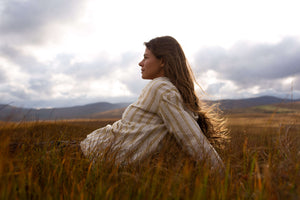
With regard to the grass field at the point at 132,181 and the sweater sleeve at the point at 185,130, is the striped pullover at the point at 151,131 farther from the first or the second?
the grass field at the point at 132,181

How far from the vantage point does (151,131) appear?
2.35 metres

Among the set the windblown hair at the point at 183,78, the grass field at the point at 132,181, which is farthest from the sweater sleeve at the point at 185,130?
the windblown hair at the point at 183,78

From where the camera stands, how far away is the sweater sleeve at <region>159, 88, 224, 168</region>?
A: 6.67ft

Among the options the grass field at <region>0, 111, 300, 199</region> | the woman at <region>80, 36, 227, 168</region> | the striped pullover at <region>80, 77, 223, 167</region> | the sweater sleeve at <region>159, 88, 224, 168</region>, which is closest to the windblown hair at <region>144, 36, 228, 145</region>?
the woman at <region>80, 36, 227, 168</region>

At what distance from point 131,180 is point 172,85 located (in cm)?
137

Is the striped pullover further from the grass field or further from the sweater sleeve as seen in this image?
the grass field

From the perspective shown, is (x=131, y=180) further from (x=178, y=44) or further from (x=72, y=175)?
(x=178, y=44)

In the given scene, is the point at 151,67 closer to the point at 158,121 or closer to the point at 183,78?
the point at 183,78

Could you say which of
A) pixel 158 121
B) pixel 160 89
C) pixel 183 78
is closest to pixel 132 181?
pixel 158 121

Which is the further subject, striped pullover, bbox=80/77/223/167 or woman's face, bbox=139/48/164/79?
woman's face, bbox=139/48/164/79

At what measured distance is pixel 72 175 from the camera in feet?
5.14

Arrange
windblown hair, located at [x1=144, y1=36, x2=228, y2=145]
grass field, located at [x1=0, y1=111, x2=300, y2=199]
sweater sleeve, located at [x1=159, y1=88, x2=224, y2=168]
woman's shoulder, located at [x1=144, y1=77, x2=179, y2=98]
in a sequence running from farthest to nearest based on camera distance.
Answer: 1. windblown hair, located at [x1=144, y1=36, x2=228, y2=145]
2. woman's shoulder, located at [x1=144, y1=77, x2=179, y2=98]
3. sweater sleeve, located at [x1=159, y1=88, x2=224, y2=168]
4. grass field, located at [x1=0, y1=111, x2=300, y2=199]

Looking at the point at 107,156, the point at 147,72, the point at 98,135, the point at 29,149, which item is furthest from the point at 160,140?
the point at 29,149

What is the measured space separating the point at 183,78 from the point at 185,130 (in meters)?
0.93
